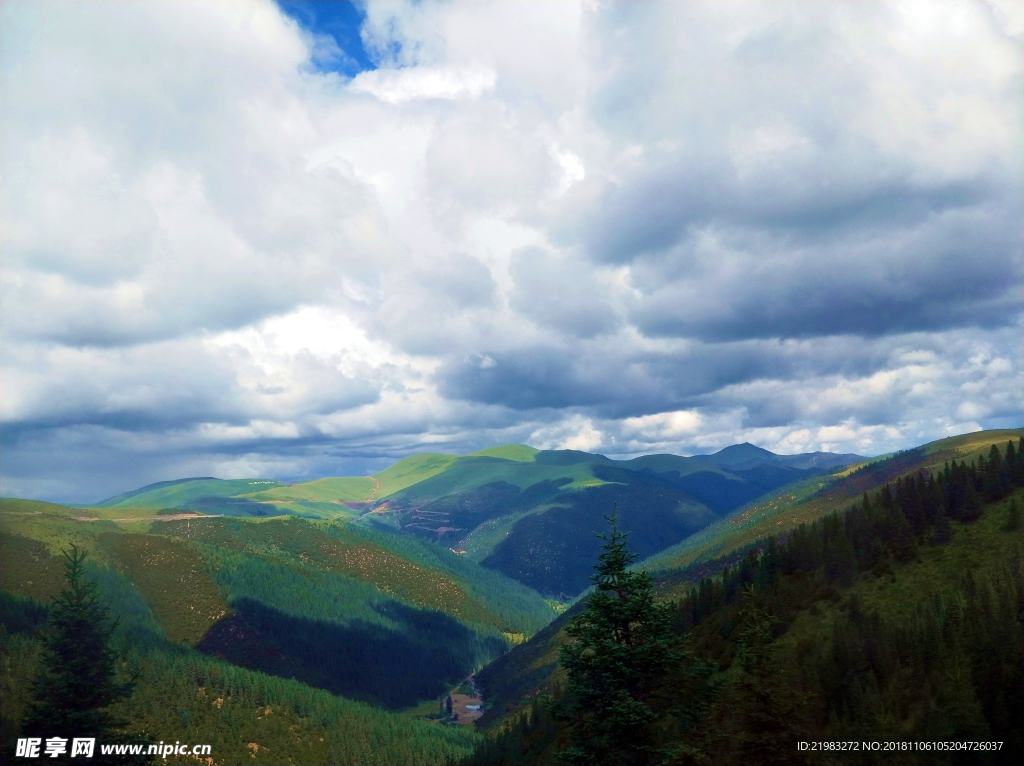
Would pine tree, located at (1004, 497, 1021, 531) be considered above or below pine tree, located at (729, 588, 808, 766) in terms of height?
above

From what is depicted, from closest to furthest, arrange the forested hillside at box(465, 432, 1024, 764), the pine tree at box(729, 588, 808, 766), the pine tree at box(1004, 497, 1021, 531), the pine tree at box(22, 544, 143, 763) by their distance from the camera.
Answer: the pine tree at box(729, 588, 808, 766) < the forested hillside at box(465, 432, 1024, 764) < the pine tree at box(22, 544, 143, 763) < the pine tree at box(1004, 497, 1021, 531)

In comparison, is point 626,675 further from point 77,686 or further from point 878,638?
point 77,686

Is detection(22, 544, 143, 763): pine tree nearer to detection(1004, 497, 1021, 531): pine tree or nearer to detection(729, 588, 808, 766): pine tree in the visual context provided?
detection(729, 588, 808, 766): pine tree

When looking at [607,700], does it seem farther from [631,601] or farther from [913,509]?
[913,509]

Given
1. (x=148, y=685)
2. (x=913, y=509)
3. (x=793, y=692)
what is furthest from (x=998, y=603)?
(x=148, y=685)

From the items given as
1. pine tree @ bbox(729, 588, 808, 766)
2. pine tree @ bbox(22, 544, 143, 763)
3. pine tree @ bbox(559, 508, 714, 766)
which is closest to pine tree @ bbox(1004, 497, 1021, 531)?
pine tree @ bbox(729, 588, 808, 766)
